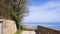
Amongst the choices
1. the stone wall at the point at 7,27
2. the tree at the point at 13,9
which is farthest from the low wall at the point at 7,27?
the tree at the point at 13,9

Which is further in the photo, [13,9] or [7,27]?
[13,9]

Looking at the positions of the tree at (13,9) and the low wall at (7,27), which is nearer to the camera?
the low wall at (7,27)

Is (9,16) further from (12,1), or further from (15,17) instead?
(12,1)

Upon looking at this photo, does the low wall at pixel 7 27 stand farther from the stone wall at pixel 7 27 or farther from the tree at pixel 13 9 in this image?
the tree at pixel 13 9

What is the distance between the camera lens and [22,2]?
55.4ft

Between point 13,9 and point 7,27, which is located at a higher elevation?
point 13,9

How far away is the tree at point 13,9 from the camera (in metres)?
14.9

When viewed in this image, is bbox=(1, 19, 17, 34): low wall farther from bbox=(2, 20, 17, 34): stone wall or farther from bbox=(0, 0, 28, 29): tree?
bbox=(0, 0, 28, 29): tree

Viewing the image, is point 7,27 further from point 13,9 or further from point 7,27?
point 13,9

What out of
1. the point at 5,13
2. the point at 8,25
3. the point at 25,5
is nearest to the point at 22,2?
the point at 25,5

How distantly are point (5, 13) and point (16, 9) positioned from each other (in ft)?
6.06

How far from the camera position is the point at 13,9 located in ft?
52.3

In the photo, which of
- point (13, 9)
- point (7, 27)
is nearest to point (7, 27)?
point (7, 27)

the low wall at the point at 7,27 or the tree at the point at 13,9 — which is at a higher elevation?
the tree at the point at 13,9
